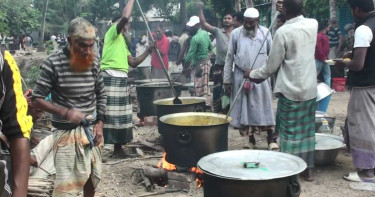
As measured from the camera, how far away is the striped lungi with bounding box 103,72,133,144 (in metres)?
5.51

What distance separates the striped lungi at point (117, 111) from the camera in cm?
551

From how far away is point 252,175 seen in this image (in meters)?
2.98

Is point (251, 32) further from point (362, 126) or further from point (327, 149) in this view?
point (362, 126)

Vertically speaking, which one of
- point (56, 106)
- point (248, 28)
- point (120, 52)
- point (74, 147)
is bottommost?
point (74, 147)

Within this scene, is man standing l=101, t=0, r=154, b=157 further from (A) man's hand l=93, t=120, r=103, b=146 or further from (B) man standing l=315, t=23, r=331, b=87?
(B) man standing l=315, t=23, r=331, b=87

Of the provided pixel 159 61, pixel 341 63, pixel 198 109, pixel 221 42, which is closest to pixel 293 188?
pixel 341 63

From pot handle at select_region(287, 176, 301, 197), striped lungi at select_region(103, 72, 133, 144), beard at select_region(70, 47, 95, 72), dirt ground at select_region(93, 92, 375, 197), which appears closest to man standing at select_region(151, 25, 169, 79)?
dirt ground at select_region(93, 92, 375, 197)

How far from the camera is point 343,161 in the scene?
5.58 m

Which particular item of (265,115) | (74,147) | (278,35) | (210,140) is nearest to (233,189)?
(74,147)

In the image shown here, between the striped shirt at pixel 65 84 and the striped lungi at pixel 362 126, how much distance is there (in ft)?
9.49

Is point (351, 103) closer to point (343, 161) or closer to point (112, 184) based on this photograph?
point (343, 161)

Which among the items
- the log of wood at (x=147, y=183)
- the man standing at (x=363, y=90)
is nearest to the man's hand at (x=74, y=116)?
the log of wood at (x=147, y=183)

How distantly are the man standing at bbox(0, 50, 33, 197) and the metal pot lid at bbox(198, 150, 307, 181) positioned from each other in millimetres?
1544

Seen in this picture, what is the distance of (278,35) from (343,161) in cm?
223
